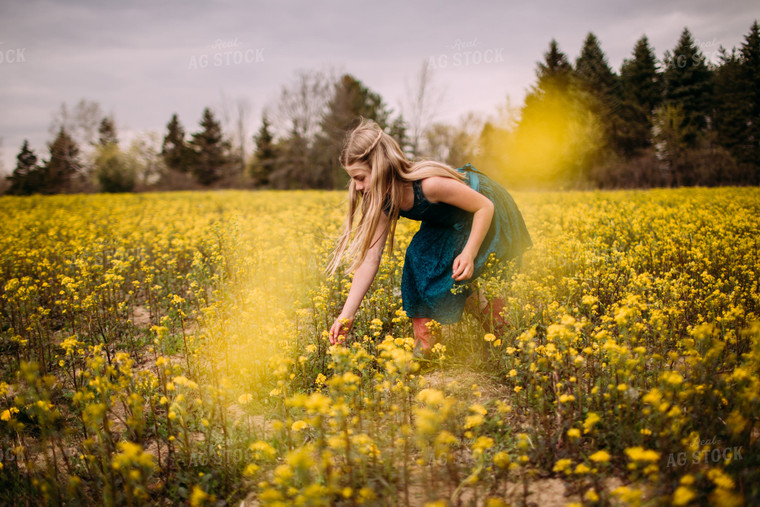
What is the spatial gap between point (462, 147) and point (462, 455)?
44.5 m

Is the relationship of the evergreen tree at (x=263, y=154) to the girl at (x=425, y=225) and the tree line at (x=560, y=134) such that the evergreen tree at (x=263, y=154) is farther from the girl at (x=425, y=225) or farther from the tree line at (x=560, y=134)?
the girl at (x=425, y=225)

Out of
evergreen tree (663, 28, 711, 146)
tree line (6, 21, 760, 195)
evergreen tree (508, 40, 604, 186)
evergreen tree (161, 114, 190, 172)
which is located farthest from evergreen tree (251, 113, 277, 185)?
evergreen tree (663, 28, 711, 146)

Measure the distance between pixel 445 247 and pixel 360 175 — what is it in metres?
0.93

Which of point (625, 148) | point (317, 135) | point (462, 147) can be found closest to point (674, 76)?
point (625, 148)

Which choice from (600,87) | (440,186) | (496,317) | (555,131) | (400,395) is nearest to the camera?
(400,395)

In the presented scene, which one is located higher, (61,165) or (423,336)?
(61,165)

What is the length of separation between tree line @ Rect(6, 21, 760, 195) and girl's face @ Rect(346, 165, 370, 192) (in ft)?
69.8

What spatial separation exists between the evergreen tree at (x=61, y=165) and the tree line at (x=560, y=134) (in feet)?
0.42

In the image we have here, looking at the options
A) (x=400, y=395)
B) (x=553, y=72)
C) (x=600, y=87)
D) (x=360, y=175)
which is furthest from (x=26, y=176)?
(x=600, y=87)

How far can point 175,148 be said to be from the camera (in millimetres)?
55688

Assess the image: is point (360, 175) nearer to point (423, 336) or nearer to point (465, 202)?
point (465, 202)

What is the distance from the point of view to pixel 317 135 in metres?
41.8

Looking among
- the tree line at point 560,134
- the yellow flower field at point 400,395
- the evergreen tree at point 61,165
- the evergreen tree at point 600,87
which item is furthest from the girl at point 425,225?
the evergreen tree at point 61,165

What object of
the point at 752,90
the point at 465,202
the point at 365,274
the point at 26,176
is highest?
the point at 752,90
